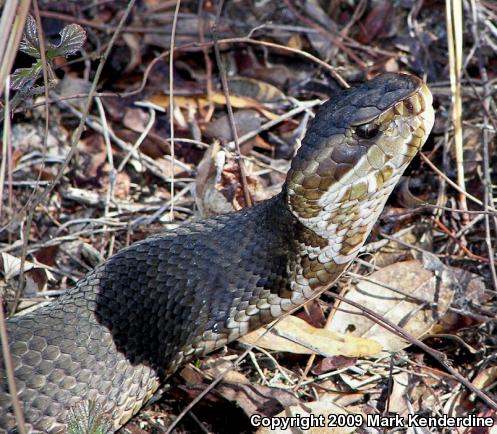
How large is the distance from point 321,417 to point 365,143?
1.26 m

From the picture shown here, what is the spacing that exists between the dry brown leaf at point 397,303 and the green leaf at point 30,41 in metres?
2.00

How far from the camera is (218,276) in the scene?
→ 377 centimetres

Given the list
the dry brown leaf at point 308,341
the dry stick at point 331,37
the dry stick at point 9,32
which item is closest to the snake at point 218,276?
the dry brown leaf at point 308,341

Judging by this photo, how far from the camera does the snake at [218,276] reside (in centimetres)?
343

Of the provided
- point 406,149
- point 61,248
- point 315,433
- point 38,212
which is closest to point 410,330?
point 315,433

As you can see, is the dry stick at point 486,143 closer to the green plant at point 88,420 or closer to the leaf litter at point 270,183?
the leaf litter at point 270,183

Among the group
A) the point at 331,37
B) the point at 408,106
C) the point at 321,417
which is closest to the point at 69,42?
the point at 408,106

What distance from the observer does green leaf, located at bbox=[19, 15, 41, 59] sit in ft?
10.7

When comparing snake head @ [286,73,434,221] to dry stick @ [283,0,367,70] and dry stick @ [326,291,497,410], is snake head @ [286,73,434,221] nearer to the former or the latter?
dry stick @ [326,291,497,410]

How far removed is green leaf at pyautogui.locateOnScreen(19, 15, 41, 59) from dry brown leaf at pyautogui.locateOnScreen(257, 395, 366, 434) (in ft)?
6.28

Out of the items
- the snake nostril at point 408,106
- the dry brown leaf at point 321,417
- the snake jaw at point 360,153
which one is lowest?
the dry brown leaf at point 321,417

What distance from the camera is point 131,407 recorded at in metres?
3.69

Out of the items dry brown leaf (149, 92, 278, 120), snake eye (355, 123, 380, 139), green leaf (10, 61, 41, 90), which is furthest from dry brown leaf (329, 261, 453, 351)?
green leaf (10, 61, 41, 90)

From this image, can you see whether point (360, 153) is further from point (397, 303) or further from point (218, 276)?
point (397, 303)
